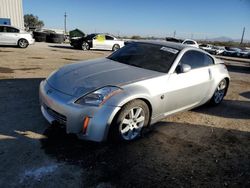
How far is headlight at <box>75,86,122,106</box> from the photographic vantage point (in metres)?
3.32

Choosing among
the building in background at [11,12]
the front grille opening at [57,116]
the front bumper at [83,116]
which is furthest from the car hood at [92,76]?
the building in background at [11,12]

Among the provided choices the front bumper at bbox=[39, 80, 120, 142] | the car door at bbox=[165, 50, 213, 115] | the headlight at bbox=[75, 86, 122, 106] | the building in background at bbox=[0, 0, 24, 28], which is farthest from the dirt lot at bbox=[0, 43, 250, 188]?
the building in background at bbox=[0, 0, 24, 28]

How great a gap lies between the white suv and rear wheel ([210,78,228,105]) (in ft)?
45.6

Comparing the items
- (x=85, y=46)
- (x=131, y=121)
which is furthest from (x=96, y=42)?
(x=131, y=121)

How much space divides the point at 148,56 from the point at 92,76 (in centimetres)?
127

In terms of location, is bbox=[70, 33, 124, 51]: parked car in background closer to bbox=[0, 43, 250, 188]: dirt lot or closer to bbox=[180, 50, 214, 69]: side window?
bbox=[0, 43, 250, 188]: dirt lot

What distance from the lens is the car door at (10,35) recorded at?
15.7 meters

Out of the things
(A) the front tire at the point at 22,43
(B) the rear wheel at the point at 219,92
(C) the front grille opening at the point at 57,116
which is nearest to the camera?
(C) the front grille opening at the point at 57,116

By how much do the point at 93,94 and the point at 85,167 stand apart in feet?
3.09

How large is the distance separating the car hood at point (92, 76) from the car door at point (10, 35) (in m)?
13.3

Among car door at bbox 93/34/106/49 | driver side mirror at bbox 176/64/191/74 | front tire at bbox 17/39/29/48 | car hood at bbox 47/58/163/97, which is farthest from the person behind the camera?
car door at bbox 93/34/106/49

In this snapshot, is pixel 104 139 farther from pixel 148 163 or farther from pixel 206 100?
pixel 206 100

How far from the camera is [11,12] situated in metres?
23.5

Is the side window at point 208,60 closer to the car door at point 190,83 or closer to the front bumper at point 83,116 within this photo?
the car door at point 190,83
